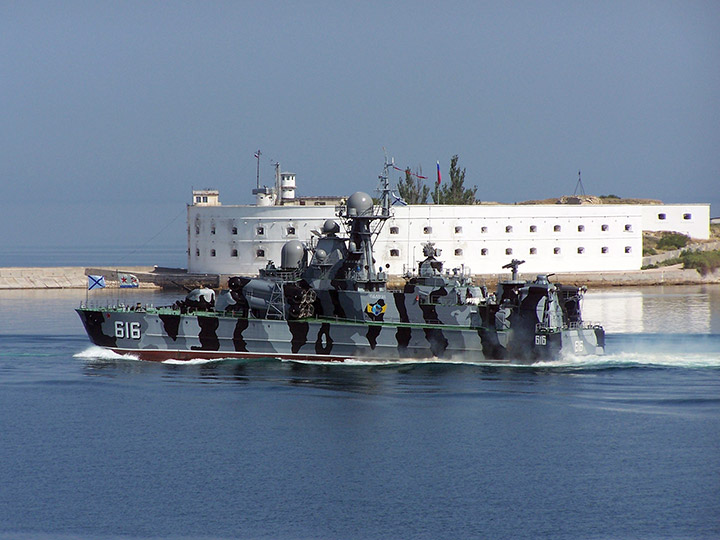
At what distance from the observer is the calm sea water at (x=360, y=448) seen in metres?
21.6

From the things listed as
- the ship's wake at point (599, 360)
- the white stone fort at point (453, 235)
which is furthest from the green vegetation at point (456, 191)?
the ship's wake at point (599, 360)

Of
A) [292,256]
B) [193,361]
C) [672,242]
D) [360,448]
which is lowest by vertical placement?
[360,448]

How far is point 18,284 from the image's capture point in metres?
72.3

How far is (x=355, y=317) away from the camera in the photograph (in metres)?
37.5

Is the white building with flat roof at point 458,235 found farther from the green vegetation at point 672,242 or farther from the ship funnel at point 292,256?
the ship funnel at point 292,256

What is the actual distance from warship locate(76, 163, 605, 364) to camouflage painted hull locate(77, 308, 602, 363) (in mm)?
38

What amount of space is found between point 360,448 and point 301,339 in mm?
11201

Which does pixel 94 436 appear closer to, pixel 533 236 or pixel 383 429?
pixel 383 429

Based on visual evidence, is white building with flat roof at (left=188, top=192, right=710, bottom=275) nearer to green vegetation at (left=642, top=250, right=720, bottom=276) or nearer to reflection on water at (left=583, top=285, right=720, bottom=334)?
reflection on water at (left=583, top=285, right=720, bottom=334)

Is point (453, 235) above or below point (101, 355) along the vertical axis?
above

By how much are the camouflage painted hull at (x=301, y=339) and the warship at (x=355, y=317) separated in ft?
0.12

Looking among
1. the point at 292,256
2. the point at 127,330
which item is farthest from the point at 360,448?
the point at 127,330

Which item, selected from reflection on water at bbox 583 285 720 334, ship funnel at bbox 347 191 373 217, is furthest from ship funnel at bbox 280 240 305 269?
reflection on water at bbox 583 285 720 334

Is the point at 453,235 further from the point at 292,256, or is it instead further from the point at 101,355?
the point at 101,355
